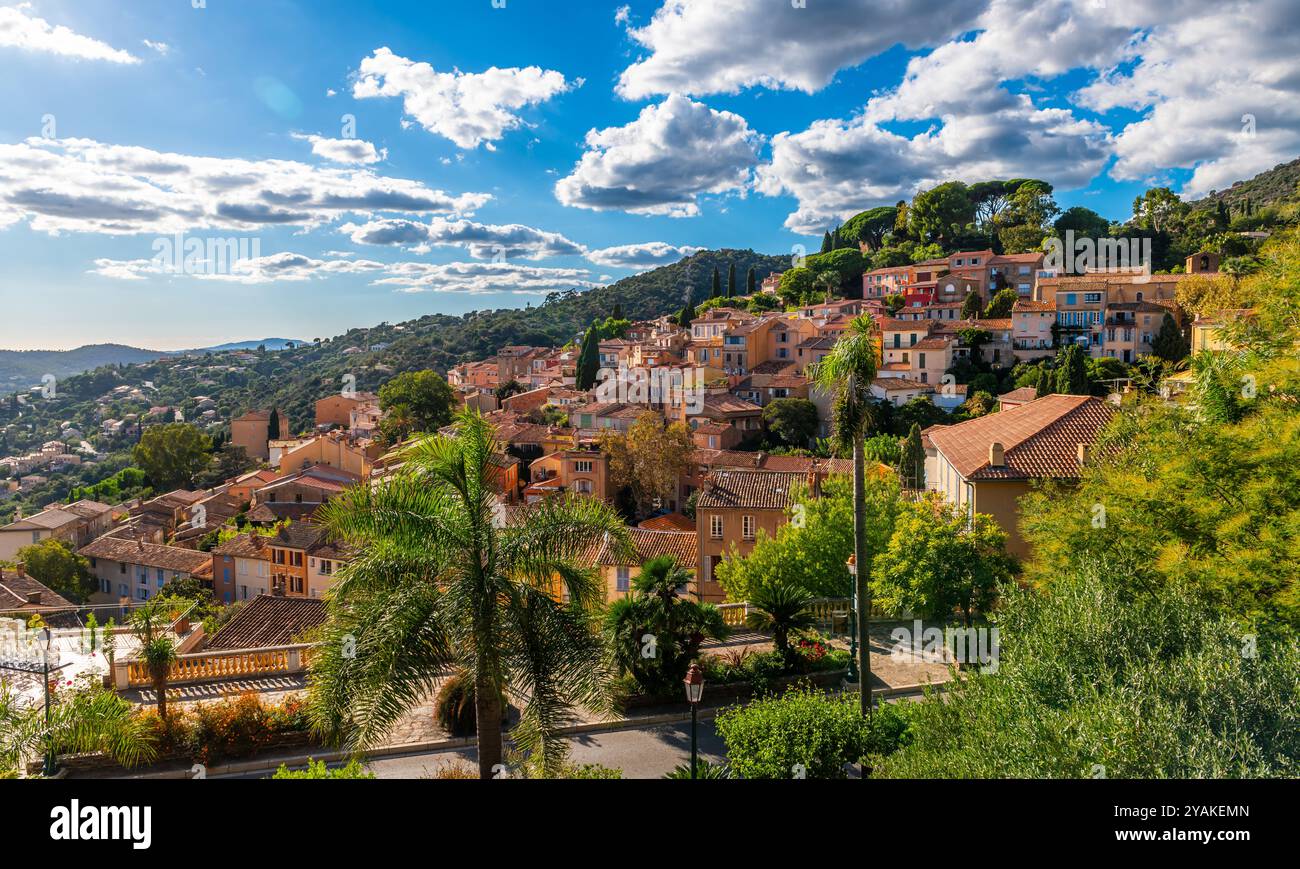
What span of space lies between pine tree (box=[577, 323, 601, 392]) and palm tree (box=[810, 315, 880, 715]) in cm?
6337

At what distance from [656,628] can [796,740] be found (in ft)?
13.8

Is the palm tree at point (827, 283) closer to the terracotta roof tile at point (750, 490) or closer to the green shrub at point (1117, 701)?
the terracotta roof tile at point (750, 490)

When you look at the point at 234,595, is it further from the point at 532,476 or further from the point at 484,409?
the point at 484,409

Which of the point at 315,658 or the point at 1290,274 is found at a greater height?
the point at 1290,274

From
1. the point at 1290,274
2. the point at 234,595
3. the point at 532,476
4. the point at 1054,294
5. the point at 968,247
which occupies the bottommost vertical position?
the point at 234,595

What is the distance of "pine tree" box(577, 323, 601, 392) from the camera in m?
77.0

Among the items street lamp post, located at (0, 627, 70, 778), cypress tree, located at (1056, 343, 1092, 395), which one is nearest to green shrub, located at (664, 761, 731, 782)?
street lamp post, located at (0, 627, 70, 778)

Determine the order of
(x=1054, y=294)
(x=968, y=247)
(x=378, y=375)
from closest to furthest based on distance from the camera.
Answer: (x=1054, y=294) < (x=968, y=247) < (x=378, y=375)

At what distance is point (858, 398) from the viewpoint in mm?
13734

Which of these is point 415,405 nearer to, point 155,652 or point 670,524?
point 670,524

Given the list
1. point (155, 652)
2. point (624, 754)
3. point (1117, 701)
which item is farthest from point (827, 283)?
point (1117, 701)

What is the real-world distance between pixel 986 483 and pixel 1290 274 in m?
9.00
